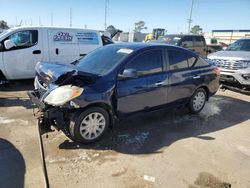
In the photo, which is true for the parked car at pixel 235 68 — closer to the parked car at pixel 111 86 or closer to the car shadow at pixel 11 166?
the parked car at pixel 111 86

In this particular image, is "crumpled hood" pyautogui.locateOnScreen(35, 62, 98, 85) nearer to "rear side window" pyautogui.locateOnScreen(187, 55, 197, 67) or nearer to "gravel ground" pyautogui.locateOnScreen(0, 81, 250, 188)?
"gravel ground" pyautogui.locateOnScreen(0, 81, 250, 188)

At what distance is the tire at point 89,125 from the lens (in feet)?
13.2

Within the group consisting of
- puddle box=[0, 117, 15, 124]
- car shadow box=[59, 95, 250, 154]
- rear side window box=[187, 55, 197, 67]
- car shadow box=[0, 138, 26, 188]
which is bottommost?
puddle box=[0, 117, 15, 124]

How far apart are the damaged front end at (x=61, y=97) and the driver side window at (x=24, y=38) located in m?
4.19

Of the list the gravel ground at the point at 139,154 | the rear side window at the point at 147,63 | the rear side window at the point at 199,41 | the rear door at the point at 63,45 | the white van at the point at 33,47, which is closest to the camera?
the gravel ground at the point at 139,154

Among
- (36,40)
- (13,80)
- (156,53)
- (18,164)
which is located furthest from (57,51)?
(18,164)

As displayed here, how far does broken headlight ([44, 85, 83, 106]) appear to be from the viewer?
3865mm

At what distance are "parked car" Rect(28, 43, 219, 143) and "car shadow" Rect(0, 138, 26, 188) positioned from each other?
2.06 feet

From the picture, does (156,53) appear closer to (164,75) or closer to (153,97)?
(164,75)

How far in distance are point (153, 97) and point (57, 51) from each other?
4799mm

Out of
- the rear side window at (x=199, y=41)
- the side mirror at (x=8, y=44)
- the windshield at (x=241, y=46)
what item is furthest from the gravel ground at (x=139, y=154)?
the rear side window at (x=199, y=41)

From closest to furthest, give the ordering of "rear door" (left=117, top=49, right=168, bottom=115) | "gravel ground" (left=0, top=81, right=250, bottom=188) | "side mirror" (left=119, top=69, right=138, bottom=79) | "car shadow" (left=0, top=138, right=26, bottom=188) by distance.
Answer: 1. "car shadow" (left=0, top=138, right=26, bottom=188)
2. "gravel ground" (left=0, top=81, right=250, bottom=188)
3. "side mirror" (left=119, top=69, right=138, bottom=79)
4. "rear door" (left=117, top=49, right=168, bottom=115)

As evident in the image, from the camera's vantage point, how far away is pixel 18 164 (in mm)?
3666

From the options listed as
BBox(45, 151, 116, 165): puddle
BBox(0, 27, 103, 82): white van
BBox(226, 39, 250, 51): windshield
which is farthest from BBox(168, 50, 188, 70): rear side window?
BBox(226, 39, 250, 51): windshield
